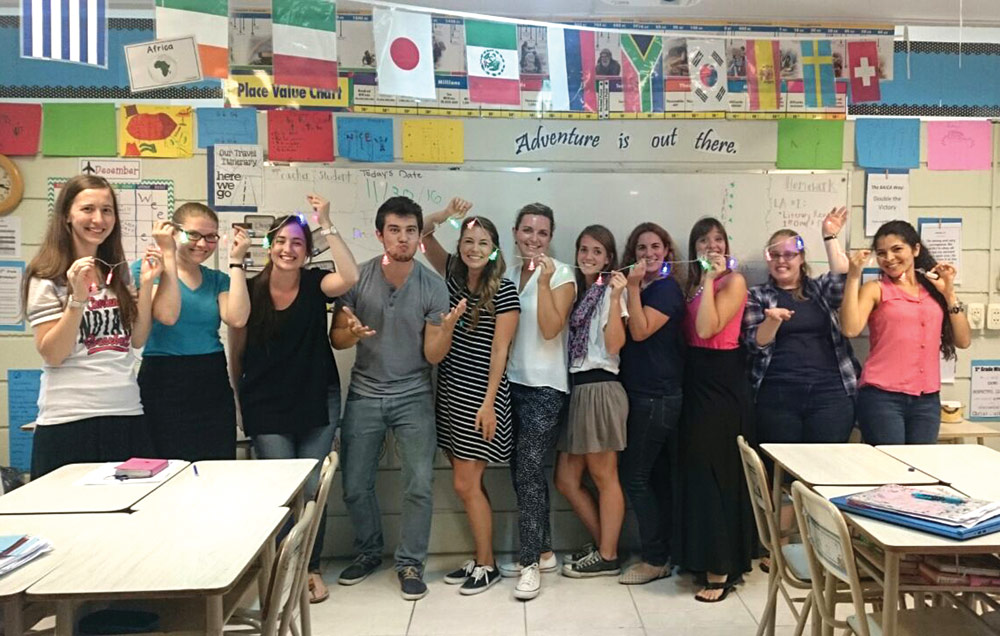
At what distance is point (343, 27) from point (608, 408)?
207 cm

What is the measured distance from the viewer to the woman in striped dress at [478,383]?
3.07m

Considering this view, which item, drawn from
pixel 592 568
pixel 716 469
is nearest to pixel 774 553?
pixel 716 469

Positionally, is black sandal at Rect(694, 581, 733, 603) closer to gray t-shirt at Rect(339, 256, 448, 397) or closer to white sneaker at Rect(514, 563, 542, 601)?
white sneaker at Rect(514, 563, 542, 601)

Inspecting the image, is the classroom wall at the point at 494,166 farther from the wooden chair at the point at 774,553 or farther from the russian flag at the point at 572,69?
the wooden chair at the point at 774,553

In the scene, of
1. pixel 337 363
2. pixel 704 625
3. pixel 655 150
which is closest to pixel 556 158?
pixel 655 150

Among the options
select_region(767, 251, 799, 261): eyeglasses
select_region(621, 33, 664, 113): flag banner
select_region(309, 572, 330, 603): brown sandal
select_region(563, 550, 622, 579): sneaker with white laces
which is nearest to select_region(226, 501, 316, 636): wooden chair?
select_region(309, 572, 330, 603): brown sandal

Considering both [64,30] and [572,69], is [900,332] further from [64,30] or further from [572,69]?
[64,30]

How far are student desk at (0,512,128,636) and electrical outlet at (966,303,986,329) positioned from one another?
3.67m

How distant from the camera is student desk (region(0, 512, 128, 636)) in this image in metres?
1.46

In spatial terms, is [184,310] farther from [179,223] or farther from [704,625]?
[704,625]

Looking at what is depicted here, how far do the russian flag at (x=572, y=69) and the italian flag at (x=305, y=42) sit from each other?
102 centimetres

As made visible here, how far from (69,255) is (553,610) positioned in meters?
2.15

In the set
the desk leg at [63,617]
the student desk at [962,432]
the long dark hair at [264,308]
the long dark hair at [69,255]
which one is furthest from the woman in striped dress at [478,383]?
the student desk at [962,432]

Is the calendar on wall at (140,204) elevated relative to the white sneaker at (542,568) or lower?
elevated
